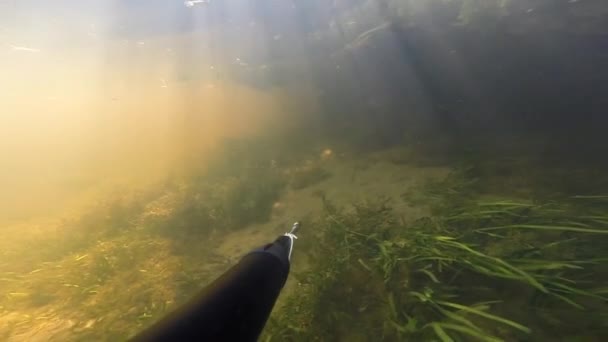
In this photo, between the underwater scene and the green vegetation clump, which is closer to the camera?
the green vegetation clump

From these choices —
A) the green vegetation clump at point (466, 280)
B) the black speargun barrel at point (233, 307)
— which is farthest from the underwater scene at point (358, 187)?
the black speargun barrel at point (233, 307)

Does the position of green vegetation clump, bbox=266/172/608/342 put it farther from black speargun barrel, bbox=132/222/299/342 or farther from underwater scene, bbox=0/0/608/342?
black speargun barrel, bbox=132/222/299/342

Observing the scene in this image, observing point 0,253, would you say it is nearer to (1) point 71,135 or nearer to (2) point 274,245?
(2) point 274,245

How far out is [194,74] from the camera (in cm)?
1906

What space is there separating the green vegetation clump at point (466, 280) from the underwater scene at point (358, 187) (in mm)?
21

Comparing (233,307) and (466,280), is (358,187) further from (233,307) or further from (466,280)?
(233,307)

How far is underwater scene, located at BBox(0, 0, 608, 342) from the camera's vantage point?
2.96 m

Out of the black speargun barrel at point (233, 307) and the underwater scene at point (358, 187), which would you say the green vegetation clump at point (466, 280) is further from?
the black speargun barrel at point (233, 307)

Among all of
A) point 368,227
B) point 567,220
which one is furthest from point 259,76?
point 567,220

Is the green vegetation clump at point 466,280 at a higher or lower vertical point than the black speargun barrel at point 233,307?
lower

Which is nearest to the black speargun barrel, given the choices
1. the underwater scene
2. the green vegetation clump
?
the underwater scene

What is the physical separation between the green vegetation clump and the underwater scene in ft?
0.07

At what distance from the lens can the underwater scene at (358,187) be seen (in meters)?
2.96

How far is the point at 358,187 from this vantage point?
6512 millimetres
